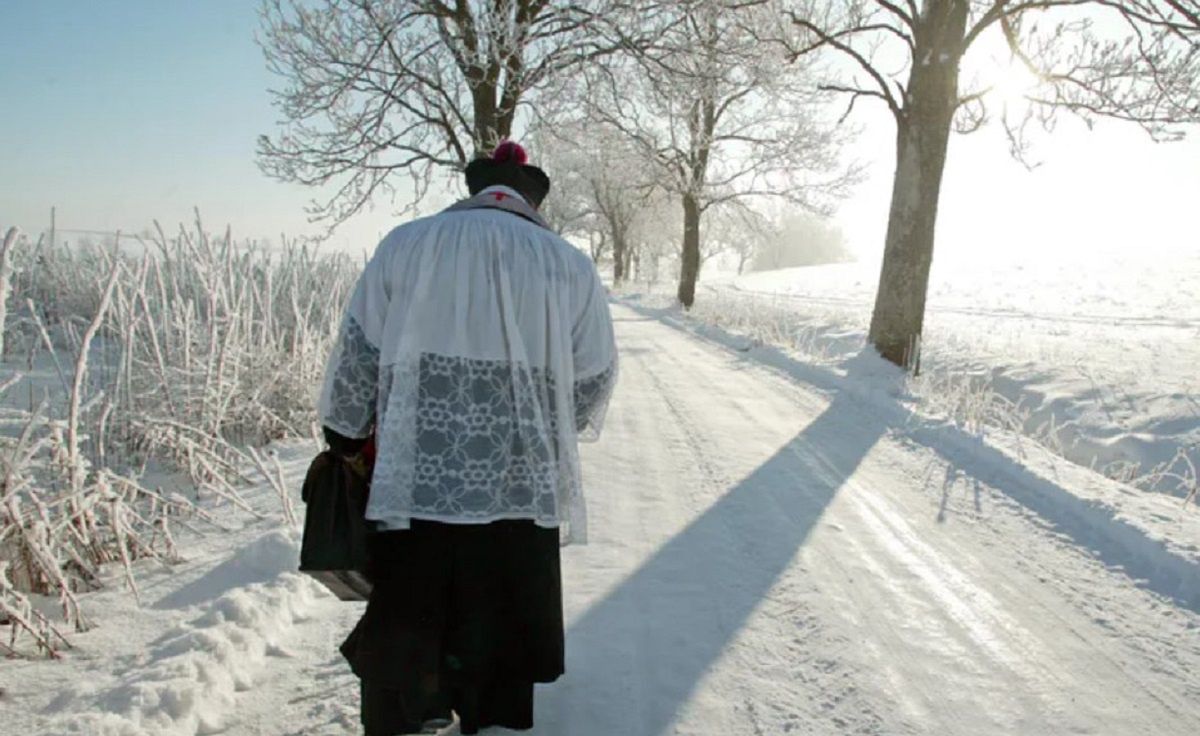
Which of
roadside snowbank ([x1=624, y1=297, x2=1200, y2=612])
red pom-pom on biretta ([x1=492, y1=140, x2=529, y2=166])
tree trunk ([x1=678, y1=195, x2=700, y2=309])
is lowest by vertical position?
roadside snowbank ([x1=624, y1=297, x2=1200, y2=612])

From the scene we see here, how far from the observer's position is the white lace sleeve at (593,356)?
201 centimetres

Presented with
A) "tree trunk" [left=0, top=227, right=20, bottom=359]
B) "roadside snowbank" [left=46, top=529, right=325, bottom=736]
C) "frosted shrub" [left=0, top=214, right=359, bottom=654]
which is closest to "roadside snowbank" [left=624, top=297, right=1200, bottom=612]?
"roadside snowbank" [left=46, top=529, right=325, bottom=736]

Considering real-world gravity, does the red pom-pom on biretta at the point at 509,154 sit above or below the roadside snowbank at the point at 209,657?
above

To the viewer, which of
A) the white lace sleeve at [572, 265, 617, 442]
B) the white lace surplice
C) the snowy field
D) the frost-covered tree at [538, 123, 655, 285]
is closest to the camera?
the white lace surplice

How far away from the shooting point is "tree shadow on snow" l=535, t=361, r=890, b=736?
2119 mm

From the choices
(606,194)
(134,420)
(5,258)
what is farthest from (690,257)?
(5,258)

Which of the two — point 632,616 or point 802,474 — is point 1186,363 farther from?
point 632,616

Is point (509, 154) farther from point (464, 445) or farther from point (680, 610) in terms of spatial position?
point (680, 610)

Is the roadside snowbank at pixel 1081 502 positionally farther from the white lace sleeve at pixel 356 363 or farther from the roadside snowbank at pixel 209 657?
the roadside snowbank at pixel 209 657

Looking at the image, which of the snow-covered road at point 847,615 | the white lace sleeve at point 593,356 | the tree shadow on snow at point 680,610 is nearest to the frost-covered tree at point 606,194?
the snow-covered road at point 847,615

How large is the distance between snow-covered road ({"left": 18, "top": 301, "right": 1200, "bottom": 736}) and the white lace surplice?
2.59 feet

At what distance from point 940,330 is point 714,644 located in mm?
13040

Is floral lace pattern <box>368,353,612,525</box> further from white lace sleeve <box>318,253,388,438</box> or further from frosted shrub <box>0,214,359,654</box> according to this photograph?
frosted shrub <box>0,214,359,654</box>

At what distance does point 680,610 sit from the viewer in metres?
2.71
